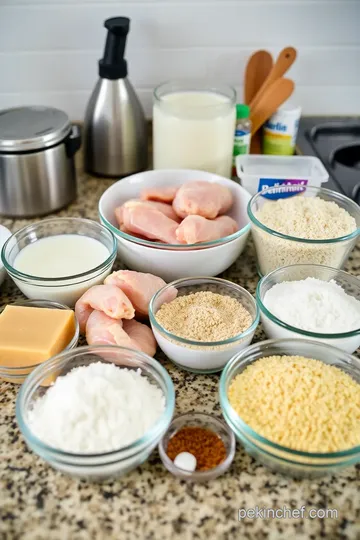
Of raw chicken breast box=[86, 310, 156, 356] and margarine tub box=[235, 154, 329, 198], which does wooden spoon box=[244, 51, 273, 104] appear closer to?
margarine tub box=[235, 154, 329, 198]

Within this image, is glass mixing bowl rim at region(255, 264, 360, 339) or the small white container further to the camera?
the small white container

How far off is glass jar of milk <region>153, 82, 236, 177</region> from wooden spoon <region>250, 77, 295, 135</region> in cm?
11

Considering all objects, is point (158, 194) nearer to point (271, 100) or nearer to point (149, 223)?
point (149, 223)

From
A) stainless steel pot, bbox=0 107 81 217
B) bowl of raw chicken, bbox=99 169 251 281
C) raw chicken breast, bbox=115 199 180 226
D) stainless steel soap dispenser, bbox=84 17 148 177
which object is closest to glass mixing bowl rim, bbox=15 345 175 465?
bowl of raw chicken, bbox=99 169 251 281

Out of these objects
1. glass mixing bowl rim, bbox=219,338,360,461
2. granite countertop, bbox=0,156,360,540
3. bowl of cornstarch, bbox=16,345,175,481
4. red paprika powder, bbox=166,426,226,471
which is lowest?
granite countertop, bbox=0,156,360,540

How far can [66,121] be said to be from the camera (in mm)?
1296

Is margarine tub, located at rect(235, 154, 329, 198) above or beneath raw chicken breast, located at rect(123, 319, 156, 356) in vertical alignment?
above

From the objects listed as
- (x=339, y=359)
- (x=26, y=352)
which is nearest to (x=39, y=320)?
(x=26, y=352)

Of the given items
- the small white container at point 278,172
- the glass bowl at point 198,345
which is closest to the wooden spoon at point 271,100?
the small white container at point 278,172

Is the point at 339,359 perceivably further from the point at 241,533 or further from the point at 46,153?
the point at 46,153

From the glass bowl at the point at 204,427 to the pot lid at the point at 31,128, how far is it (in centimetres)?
71

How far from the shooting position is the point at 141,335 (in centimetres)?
98

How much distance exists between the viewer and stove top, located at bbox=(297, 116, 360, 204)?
1.55m

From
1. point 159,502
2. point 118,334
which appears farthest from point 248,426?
point 118,334
